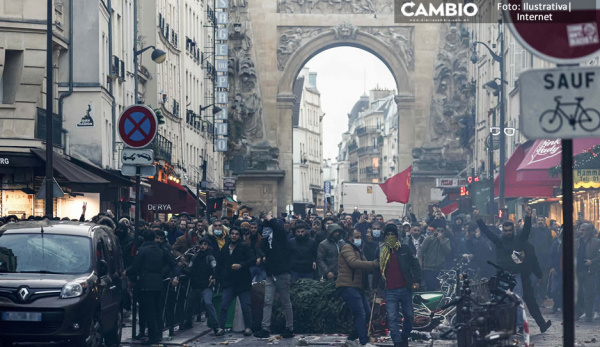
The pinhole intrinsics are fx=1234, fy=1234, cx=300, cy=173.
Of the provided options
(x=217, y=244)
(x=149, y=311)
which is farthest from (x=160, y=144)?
(x=149, y=311)

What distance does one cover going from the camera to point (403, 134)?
219 feet

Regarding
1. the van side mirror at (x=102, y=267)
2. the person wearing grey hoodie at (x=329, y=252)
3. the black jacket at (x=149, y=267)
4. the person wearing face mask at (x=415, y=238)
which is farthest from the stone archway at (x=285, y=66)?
the van side mirror at (x=102, y=267)

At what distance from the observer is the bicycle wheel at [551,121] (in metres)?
5.95

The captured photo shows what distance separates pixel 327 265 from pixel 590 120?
13563 millimetres

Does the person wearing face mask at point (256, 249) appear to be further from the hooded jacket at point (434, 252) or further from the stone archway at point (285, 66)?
the stone archway at point (285, 66)

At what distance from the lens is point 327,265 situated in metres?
19.3

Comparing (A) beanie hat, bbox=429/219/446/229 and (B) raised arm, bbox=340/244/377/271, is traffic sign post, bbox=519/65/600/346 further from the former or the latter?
(A) beanie hat, bbox=429/219/446/229

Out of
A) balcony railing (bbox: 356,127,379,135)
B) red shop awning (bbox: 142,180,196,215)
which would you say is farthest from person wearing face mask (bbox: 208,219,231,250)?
balcony railing (bbox: 356,127,379,135)

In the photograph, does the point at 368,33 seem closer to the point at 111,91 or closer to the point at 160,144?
the point at 160,144

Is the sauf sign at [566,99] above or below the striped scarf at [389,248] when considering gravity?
above

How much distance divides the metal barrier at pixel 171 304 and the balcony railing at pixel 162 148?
71.3 ft

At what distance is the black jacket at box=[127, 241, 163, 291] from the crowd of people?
0.01 m

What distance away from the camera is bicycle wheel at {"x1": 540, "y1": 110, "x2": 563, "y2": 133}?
595cm

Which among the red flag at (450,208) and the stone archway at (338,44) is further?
the stone archway at (338,44)
